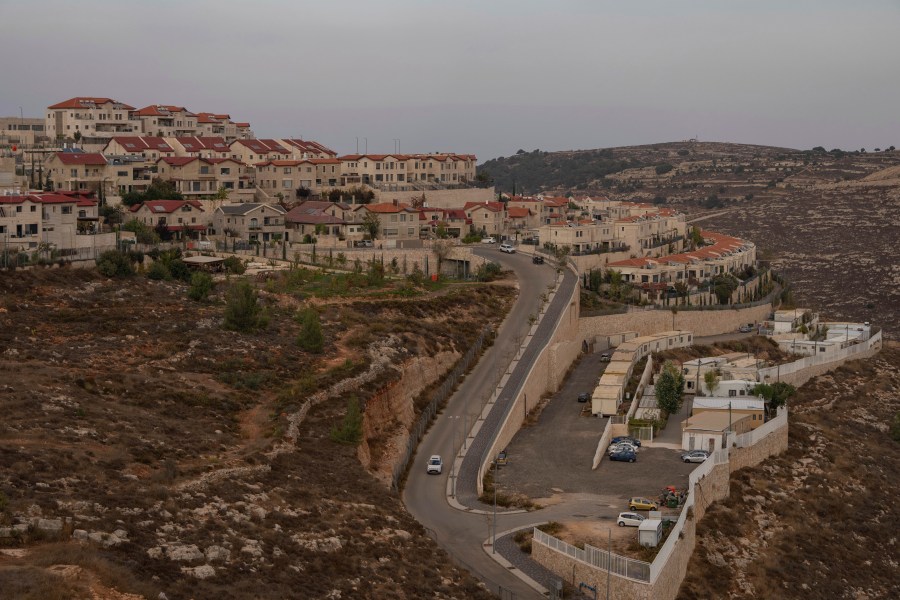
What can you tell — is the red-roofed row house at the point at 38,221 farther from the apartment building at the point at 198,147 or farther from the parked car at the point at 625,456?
the parked car at the point at 625,456

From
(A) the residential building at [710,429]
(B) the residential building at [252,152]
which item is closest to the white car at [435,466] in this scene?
(A) the residential building at [710,429]

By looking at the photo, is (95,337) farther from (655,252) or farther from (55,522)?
(655,252)

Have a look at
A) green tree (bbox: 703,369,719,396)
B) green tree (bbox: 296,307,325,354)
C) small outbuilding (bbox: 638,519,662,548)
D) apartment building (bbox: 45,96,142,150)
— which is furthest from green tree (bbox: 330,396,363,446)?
apartment building (bbox: 45,96,142,150)

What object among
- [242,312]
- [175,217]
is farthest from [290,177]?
[242,312]

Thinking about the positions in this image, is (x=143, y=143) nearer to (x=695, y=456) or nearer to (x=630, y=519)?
(x=695, y=456)

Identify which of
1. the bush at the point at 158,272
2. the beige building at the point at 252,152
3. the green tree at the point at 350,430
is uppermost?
the beige building at the point at 252,152

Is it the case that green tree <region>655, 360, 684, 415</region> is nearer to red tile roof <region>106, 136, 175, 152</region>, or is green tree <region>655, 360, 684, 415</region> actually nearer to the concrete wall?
the concrete wall
